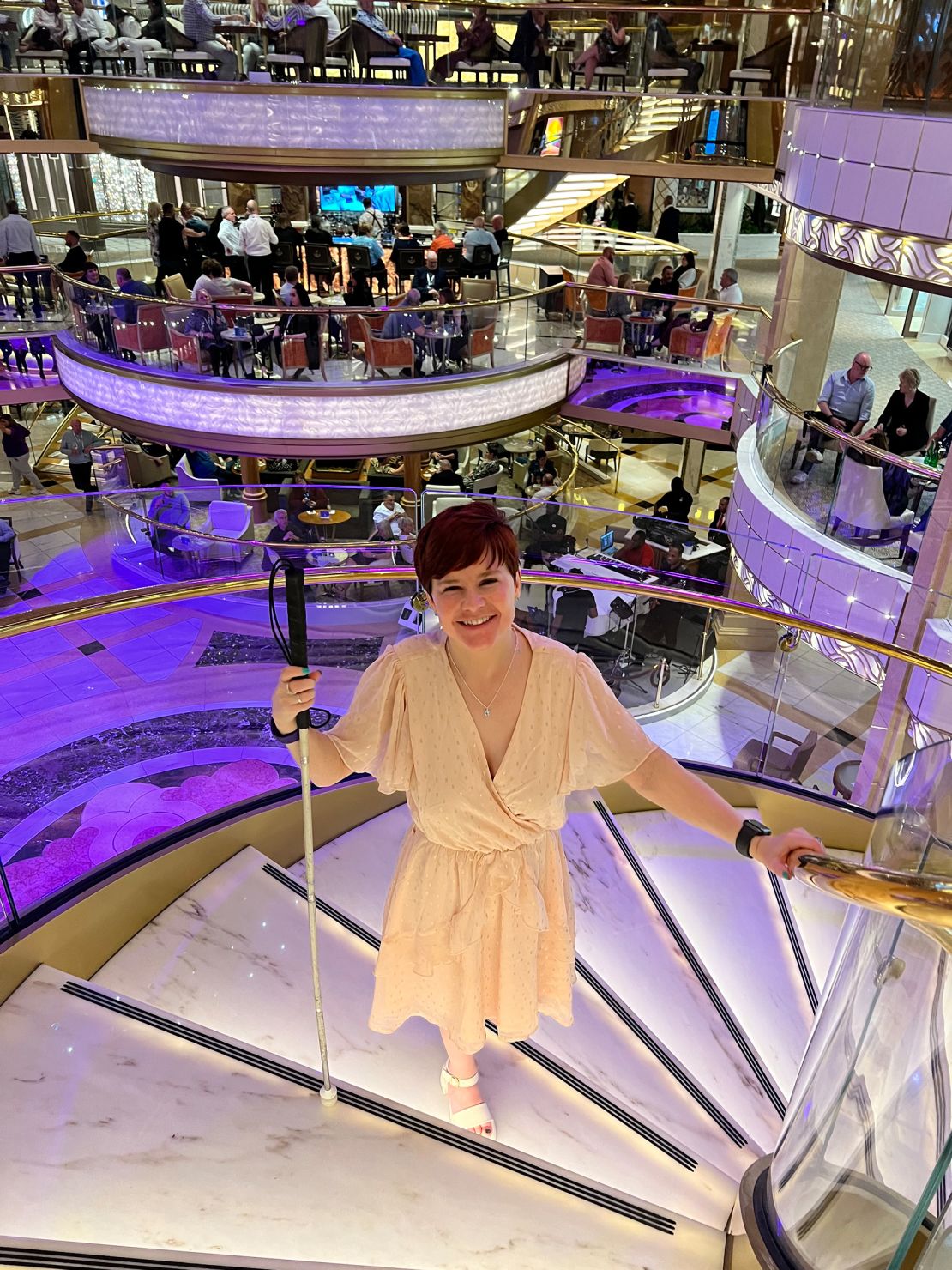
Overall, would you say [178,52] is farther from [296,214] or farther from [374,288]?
[296,214]

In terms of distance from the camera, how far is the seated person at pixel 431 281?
1121 cm

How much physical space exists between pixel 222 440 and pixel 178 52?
15.4 feet

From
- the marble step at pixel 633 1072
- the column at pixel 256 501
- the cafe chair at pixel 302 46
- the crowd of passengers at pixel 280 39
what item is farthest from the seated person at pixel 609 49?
the marble step at pixel 633 1072

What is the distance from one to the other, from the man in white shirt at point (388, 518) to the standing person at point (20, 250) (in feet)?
17.3

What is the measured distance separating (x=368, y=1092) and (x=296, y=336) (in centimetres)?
858

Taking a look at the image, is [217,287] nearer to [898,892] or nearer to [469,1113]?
[469,1113]

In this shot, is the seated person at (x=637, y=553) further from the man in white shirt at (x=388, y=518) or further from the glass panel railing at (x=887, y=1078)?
the glass panel railing at (x=887, y=1078)

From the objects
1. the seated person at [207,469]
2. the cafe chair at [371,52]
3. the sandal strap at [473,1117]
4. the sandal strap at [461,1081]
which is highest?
the cafe chair at [371,52]

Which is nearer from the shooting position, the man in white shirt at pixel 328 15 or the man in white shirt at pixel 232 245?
the man in white shirt at pixel 328 15

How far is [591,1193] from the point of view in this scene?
6.93 ft

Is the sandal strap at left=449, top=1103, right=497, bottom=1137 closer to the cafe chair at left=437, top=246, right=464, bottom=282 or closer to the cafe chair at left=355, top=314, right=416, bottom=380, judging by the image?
the cafe chair at left=355, top=314, right=416, bottom=380

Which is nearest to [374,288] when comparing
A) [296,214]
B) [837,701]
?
[296,214]

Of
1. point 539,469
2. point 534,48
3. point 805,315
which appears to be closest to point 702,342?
point 805,315

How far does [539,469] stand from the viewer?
42.2ft
